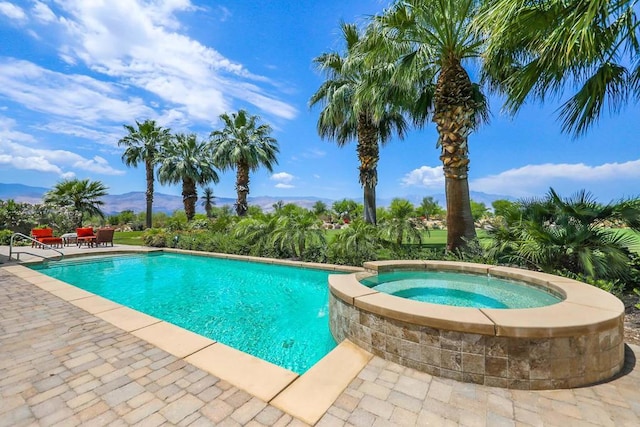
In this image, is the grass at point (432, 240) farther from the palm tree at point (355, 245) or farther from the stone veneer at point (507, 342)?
the stone veneer at point (507, 342)

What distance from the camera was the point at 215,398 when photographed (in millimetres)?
2256

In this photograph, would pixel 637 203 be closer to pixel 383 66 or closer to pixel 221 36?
pixel 383 66

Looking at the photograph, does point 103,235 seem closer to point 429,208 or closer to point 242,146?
point 242,146

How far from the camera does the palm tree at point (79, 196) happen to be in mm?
20812

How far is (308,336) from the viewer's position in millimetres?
4336

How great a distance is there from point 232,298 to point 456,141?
25.3 ft

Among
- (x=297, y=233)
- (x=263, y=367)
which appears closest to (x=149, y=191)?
(x=297, y=233)

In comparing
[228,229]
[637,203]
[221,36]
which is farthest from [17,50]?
[637,203]

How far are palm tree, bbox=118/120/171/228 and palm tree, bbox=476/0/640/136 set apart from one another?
27.6m

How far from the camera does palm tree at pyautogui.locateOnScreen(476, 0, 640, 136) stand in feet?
15.4

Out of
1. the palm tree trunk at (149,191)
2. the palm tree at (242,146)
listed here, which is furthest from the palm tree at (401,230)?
the palm tree trunk at (149,191)

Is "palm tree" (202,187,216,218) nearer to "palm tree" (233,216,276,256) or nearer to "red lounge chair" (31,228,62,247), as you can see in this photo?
"red lounge chair" (31,228,62,247)

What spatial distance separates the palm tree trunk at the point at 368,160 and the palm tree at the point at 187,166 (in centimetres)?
1575

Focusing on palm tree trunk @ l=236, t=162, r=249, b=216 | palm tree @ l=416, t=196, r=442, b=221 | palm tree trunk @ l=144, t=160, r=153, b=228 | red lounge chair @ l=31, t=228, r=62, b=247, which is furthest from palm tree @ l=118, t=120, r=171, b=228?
palm tree @ l=416, t=196, r=442, b=221
